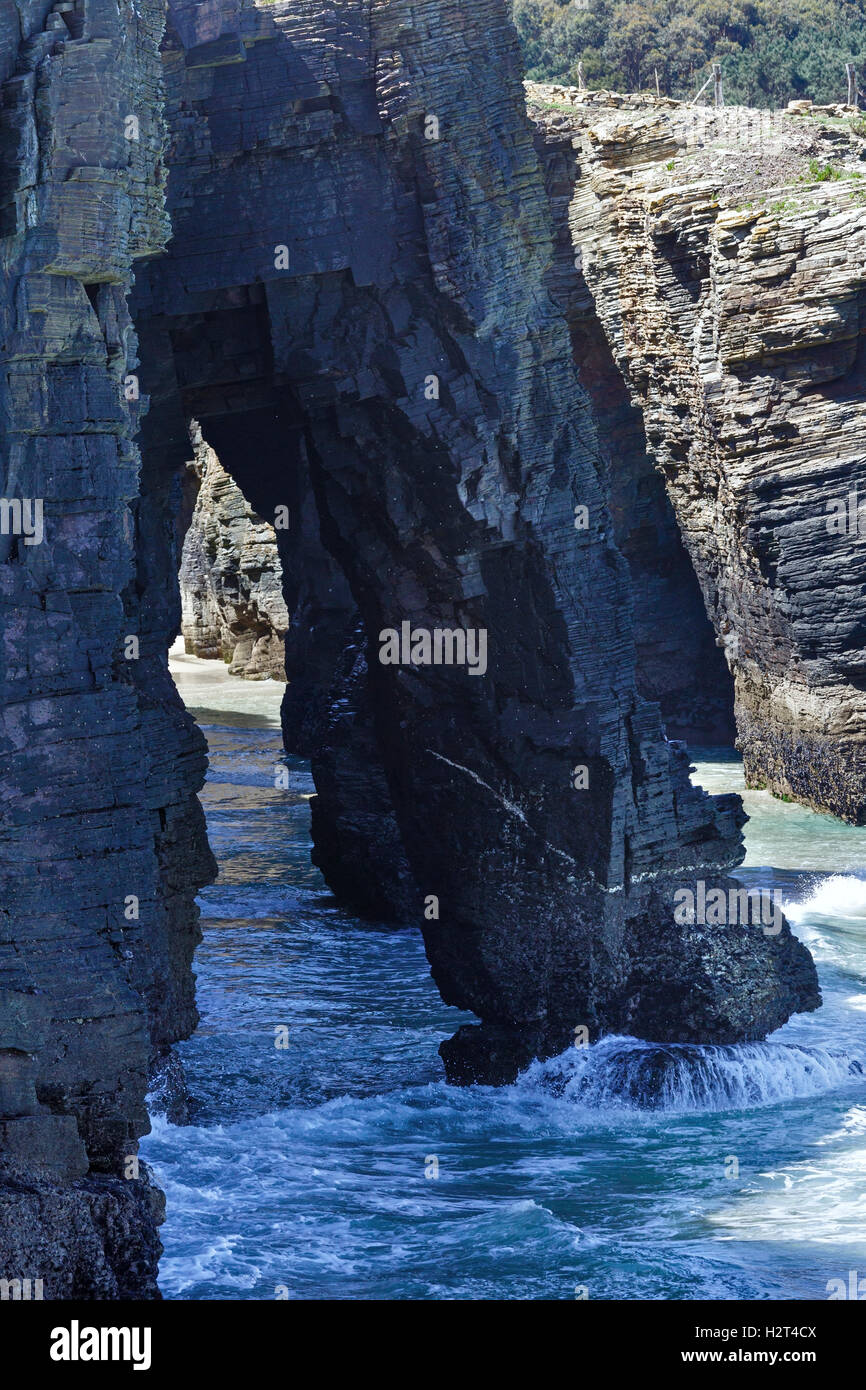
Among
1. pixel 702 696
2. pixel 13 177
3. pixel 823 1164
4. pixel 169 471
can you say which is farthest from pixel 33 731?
pixel 702 696

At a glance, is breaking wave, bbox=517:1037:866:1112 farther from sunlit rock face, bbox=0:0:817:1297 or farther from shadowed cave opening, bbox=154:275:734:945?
shadowed cave opening, bbox=154:275:734:945

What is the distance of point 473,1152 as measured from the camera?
40.4 feet

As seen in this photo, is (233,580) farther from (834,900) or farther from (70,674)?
(70,674)

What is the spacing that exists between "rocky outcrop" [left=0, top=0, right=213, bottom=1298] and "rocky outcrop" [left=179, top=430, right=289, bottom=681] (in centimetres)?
2536

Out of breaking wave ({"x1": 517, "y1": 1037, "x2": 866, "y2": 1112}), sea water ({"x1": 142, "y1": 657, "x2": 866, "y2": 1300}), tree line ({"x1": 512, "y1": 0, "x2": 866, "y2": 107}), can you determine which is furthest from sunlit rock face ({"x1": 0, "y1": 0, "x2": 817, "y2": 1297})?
tree line ({"x1": 512, "y1": 0, "x2": 866, "y2": 107})

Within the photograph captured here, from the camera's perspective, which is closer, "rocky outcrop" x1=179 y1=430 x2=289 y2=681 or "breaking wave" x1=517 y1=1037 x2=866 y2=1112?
"breaking wave" x1=517 y1=1037 x2=866 y2=1112

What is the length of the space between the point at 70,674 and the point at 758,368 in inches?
653

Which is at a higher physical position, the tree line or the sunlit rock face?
the tree line

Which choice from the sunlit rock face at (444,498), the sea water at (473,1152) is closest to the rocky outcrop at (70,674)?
the sunlit rock face at (444,498)

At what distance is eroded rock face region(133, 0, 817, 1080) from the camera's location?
12.5 meters

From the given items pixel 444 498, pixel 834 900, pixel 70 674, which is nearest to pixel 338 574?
pixel 834 900

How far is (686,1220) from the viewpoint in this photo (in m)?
11.1

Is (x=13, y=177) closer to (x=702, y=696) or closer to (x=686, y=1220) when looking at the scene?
(x=686, y=1220)

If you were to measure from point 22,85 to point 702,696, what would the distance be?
2216 cm
